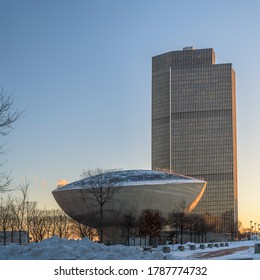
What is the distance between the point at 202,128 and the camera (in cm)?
17812

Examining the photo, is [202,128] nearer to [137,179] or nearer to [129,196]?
[137,179]

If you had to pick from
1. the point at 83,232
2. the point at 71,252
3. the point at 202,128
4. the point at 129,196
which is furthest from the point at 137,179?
the point at 202,128

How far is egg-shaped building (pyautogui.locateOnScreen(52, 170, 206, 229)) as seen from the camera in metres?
97.4

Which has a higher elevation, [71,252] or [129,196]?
[129,196]

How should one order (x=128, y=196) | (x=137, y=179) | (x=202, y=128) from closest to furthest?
(x=128, y=196) < (x=137, y=179) < (x=202, y=128)

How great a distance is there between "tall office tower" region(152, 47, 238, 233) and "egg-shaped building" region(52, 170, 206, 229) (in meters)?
68.2

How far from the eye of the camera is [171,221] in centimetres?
8469

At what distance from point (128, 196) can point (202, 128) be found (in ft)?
277

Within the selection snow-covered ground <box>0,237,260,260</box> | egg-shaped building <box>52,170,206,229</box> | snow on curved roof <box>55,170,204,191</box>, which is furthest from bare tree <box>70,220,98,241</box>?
snow-covered ground <box>0,237,260,260</box>

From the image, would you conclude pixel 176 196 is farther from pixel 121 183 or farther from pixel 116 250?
pixel 116 250

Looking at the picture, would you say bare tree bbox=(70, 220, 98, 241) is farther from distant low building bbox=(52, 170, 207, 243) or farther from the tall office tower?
the tall office tower

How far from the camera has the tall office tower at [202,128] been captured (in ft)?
566

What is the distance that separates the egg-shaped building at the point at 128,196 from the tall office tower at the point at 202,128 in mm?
68191

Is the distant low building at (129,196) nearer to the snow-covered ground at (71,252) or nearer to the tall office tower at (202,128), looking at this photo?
the tall office tower at (202,128)
